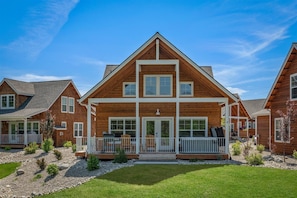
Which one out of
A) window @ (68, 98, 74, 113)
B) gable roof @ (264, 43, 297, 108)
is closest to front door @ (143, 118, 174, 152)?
gable roof @ (264, 43, 297, 108)

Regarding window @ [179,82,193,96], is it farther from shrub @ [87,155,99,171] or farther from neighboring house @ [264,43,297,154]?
shrub @ [87,155,99,171]

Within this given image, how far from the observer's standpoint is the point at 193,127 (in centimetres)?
Answer: 1927

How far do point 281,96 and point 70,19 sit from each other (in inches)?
573

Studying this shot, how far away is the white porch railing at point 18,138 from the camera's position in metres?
26.5

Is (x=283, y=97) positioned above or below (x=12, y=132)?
above

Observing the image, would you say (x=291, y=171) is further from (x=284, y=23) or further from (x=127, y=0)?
(x=127, y=0)

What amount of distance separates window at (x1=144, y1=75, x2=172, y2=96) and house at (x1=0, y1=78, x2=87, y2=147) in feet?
40.8

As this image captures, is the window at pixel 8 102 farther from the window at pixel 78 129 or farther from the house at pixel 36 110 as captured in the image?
the window at pixel 78 129

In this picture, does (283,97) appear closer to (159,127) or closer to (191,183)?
(159,127)

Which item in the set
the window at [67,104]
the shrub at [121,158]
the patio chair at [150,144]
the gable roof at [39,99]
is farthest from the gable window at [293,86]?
the window at [67,104]

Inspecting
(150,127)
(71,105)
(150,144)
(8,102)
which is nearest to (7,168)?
(150,144)

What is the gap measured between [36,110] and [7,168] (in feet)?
31.3

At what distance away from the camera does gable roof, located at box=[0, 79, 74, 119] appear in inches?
1057

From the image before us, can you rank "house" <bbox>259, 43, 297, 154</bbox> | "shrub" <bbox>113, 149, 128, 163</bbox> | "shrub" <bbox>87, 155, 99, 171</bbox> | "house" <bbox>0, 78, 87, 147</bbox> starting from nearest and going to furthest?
"shrub" <bbox>87, 155, 99, 171</bbox>
"shrub" <bbox>113, 149, 128, 163</bbox>
"house" <bbox>259, 43, 297, 154</bbox>
"house" <bbox>0, 78, 87, 147</bbox>
